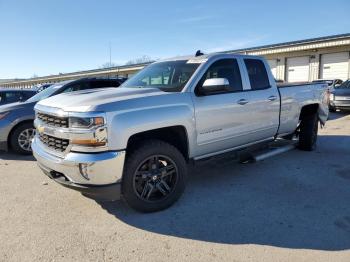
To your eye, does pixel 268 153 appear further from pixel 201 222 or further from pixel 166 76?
pixel 201 222

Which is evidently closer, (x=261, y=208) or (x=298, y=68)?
(x=261, y=208)

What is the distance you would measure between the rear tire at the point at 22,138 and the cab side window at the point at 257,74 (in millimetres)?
4985

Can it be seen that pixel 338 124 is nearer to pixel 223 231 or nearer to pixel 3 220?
pixel 223 231

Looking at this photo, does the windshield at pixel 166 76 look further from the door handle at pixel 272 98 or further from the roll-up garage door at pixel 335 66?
the roll-up garage door at pixel 335 66

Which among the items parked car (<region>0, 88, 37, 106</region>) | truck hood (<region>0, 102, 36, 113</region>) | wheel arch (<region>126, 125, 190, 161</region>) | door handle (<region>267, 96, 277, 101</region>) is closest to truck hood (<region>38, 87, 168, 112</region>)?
wheel arch (<region>126, 125, 190, 161</region>)

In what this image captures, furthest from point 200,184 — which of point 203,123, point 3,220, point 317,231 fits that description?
point 3,220

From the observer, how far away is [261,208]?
4.15 meters

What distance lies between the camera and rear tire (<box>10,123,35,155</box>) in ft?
23.6

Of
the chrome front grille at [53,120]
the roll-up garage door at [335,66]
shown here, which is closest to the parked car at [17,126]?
the chrome front grille at [53,120]

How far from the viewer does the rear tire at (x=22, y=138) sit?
23.6ft

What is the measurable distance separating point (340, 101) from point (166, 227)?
1246 cm

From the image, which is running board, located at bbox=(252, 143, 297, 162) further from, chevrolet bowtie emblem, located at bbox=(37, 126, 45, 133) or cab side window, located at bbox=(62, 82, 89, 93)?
cab side window, located at bbox=(62, 82, 89, 93)

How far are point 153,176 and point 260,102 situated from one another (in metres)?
2.33


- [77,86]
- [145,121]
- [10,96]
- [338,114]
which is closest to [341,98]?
[338,114]
